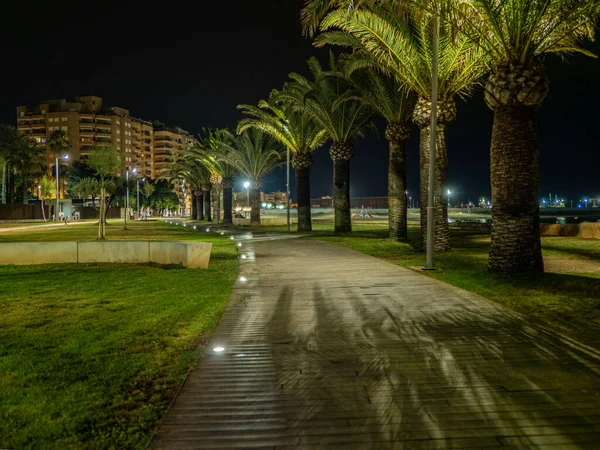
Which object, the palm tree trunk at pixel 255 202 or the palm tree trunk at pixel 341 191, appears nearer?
the palm tree trunk at pixel 341 191

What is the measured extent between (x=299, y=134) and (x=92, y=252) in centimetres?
1752

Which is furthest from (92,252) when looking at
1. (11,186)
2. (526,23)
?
(11,186)

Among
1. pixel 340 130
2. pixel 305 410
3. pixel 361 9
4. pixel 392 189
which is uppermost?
pixel 361 9

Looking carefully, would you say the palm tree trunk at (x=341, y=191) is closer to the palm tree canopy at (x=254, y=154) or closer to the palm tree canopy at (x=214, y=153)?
the palm tree canopy at (x=254, y=154)

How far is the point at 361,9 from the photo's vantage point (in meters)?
16.1

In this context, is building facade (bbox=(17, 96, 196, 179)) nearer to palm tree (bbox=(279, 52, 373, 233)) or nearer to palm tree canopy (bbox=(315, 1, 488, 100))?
palm tree (bbox=(279, 52, 373, 233))

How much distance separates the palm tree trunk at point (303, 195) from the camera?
31.9m

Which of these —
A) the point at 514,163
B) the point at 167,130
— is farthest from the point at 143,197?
the point at 514,163

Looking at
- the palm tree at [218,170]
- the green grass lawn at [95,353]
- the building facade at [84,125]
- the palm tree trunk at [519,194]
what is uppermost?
the building facade at [84,125]

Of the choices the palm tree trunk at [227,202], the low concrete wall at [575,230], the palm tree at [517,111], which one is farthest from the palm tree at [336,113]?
the palm tree trunk at [227,202]

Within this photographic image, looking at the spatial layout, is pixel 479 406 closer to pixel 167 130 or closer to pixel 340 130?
pixel 340 130

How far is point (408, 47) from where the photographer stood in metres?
16.5

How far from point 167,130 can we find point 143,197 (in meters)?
78.9

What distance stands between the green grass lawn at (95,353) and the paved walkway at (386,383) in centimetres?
34
